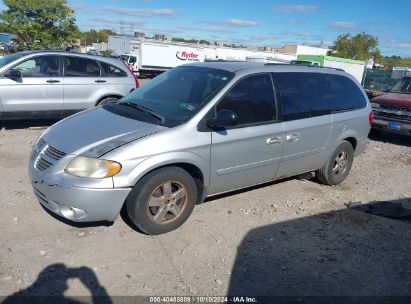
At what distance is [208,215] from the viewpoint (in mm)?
4758

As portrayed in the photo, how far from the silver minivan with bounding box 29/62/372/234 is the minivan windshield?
0.05 ft

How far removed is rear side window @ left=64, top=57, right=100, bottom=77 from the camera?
8.30 meters

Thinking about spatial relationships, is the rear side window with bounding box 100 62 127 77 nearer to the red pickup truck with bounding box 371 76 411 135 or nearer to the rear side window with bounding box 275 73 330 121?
the rear side window with bounding box 275 73 330 121

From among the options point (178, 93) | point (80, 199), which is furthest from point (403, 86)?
point (80, 199)

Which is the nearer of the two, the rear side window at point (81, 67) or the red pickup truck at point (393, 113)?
the rear side window at point (81, 67)

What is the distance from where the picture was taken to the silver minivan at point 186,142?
369 cm

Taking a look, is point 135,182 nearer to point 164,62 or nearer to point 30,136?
point 30,136

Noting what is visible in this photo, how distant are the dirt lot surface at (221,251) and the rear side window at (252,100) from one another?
1.21 m

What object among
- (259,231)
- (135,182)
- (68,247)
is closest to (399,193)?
(259,231)

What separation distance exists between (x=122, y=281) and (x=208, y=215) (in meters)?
1.63

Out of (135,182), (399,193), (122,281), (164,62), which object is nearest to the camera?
(122,281)

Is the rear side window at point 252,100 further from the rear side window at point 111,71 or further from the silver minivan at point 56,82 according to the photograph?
the rear side window at point 111,71

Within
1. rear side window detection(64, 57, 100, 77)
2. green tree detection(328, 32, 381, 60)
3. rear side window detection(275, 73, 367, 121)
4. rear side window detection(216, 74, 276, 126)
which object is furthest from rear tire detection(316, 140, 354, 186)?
green tree detection(328, 32, 381, 60)

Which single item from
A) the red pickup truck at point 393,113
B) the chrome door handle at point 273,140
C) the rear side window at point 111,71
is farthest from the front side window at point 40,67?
the red pickup truck at point 393,113
